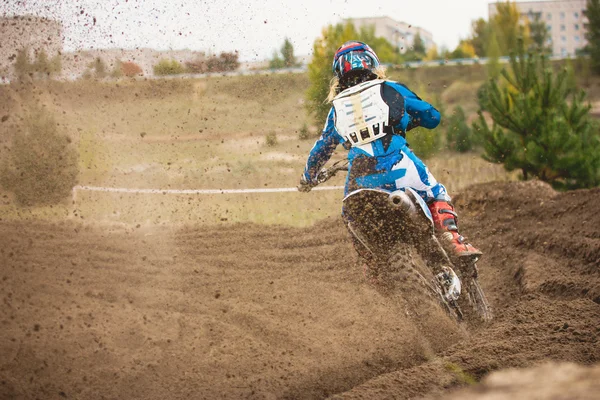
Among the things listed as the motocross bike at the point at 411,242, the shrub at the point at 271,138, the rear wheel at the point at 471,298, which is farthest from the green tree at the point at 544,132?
the motocross bike at the point at 411,242

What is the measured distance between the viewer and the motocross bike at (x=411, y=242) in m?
4.30

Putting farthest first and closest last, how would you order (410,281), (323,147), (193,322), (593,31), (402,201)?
(593,31)
(193,322)
(323,147)
(410,281)
(402,201)

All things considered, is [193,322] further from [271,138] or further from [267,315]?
[271,138]

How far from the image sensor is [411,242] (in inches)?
180

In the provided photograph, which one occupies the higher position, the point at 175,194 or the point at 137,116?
the point at 137,116

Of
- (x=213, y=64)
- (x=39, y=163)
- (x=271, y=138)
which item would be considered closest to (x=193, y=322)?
(x=213, y=64)

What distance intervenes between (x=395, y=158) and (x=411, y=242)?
572 millimetres

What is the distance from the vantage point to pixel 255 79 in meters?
9.34

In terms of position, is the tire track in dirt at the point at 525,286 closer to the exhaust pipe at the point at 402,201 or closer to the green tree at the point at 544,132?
the exhaust pipe at the point at 402,201

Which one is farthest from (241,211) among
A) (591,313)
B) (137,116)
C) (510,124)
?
(591,313)

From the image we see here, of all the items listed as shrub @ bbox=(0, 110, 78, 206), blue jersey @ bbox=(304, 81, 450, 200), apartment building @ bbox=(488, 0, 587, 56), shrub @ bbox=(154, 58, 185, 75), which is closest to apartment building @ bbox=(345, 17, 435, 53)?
blue jersey @ bbox=(304, 81, 450, 200)

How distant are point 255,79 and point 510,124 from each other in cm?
498

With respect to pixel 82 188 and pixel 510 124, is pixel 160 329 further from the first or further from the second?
pixel 510 124

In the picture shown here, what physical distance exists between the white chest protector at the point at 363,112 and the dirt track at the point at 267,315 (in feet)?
3.92
